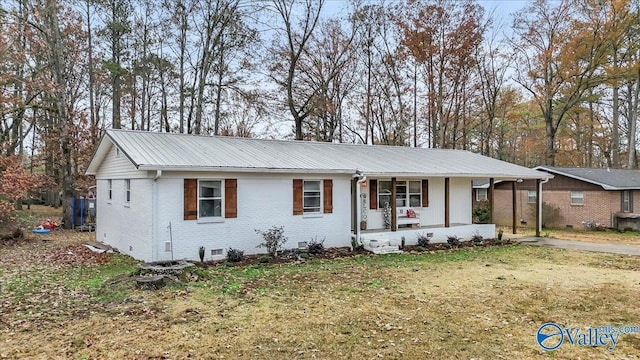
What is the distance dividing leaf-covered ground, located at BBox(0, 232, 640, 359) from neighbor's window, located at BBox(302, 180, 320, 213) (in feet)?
7.32

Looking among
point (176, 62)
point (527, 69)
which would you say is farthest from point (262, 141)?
point (527, 69)

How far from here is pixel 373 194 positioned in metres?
15.3

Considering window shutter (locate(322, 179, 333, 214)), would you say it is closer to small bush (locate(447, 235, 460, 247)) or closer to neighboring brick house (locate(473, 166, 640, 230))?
small bush (locate(447, 235, 460, 247))

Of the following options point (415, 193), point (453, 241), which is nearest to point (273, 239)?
point (415, 193)

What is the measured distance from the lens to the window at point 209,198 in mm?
11133

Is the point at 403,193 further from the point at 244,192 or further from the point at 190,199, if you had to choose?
the point at 190,199

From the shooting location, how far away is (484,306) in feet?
23.4

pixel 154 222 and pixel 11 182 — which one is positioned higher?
pixel 11 182

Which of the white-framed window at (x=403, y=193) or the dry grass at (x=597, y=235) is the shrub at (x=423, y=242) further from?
the dry grass at (x=597, y=235)

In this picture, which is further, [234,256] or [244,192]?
[244,192]

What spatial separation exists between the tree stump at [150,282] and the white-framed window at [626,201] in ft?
72.6

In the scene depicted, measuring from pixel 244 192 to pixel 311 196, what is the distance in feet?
7.54

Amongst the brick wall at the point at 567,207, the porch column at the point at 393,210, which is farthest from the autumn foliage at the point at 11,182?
the brick wall at the point at 567,207

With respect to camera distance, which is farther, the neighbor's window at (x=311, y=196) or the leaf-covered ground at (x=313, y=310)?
the neighbor's window at (x=311, y=196)
